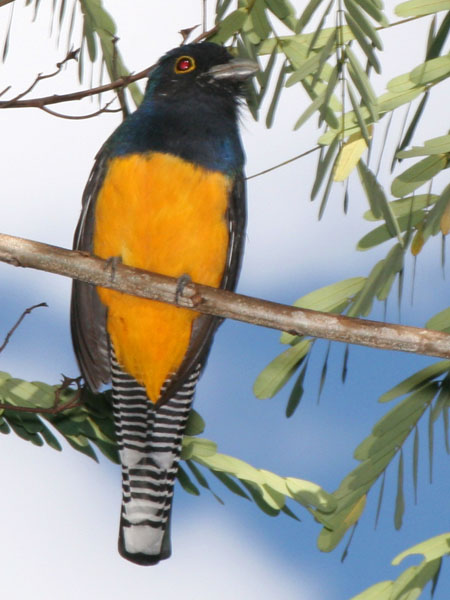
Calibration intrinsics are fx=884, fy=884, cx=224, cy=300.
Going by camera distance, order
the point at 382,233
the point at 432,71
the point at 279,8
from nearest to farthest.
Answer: the point at 432,71 → the point at 382,233 → the point at 279,8

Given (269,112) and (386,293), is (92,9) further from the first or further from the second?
(386,293)

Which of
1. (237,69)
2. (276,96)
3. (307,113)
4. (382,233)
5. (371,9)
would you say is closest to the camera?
(307,113)

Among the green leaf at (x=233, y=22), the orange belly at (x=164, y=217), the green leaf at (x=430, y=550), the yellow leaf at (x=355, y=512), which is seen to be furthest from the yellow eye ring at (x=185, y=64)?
the green leaf at (x=430, y=550)

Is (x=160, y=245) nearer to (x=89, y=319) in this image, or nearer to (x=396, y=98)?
(x=89, y=319)

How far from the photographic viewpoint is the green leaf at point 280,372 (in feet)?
10.2

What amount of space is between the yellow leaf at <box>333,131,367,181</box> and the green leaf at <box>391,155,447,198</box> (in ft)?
0.79

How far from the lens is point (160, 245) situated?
10.9ft

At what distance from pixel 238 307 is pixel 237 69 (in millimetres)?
1216

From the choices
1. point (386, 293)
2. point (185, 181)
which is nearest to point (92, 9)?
point (185, 181)

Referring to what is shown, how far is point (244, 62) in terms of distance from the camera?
11.4 ft

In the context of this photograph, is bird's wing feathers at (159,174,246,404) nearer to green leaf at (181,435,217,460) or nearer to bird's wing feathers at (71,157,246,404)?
bird's wing feathers at (71,157,246,404)

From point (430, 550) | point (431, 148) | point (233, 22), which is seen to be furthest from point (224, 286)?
point (430, 550)

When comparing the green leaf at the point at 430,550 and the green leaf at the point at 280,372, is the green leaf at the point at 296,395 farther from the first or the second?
the green leaf at the point at 430,550

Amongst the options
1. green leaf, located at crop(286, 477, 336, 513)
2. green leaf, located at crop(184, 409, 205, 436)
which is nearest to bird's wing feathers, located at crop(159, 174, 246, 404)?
green leaf, located at crop(184, 409, 205, 436)
